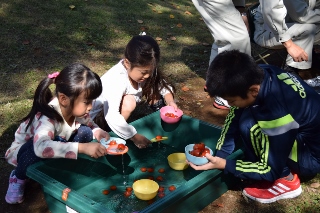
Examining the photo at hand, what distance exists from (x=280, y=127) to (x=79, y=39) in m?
3.46

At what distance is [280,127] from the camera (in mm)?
2408

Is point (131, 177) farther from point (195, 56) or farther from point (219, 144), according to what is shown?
point (195, 56)

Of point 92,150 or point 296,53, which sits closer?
point 92,150

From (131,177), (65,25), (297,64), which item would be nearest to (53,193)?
(131,177)

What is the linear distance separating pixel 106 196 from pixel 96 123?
2.18 ft

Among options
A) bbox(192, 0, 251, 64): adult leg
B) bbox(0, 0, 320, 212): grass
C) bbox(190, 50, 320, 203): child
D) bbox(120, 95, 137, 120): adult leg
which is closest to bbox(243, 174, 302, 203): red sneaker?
bbox(190, 50, 320, 203): child

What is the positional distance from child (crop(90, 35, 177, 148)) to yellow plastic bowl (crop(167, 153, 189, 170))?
8.6 inches

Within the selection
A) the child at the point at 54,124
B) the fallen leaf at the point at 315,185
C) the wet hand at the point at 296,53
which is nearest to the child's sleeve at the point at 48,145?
the child at the point at 54,124

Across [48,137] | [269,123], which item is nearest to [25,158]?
[48,137]

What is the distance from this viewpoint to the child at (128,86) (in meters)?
3.09

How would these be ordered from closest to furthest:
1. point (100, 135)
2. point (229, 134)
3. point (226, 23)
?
point (229, 134) → point (100, 135) → point (226, 23)

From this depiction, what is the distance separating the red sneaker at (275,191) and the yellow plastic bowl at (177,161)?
1.70 ft

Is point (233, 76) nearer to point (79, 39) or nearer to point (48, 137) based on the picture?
point (48, 137)

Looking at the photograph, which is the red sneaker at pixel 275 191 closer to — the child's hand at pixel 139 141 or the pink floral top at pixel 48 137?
the child's hand at pixel 139 141
